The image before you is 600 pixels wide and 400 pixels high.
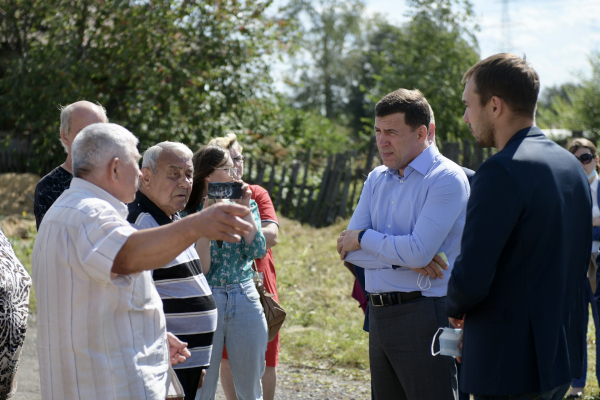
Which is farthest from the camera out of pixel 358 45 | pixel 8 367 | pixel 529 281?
pixel 358 45

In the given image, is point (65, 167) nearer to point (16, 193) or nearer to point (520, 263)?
point (520, 263)

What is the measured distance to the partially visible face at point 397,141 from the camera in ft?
9.89

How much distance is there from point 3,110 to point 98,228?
43.1 feet

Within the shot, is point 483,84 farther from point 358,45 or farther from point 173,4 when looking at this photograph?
point 358,45

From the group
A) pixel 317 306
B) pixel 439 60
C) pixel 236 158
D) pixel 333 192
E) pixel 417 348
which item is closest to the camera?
pixel 417 348

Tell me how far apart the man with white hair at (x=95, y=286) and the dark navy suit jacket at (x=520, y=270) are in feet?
2.99

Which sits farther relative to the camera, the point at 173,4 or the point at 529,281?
the point at 173,4

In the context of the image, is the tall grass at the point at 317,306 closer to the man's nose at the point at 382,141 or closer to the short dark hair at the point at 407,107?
the man's nose at the point at 382,141

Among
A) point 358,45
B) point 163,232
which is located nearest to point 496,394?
point 163,232

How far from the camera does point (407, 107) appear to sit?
9.78ft

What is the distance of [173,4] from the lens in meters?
12.0

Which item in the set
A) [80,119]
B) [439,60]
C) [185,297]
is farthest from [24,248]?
[439,60]

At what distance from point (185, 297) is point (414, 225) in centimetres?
125

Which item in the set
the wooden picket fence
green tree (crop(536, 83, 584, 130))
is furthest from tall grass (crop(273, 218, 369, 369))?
green tree (crop(536, 83, 584, 130))
